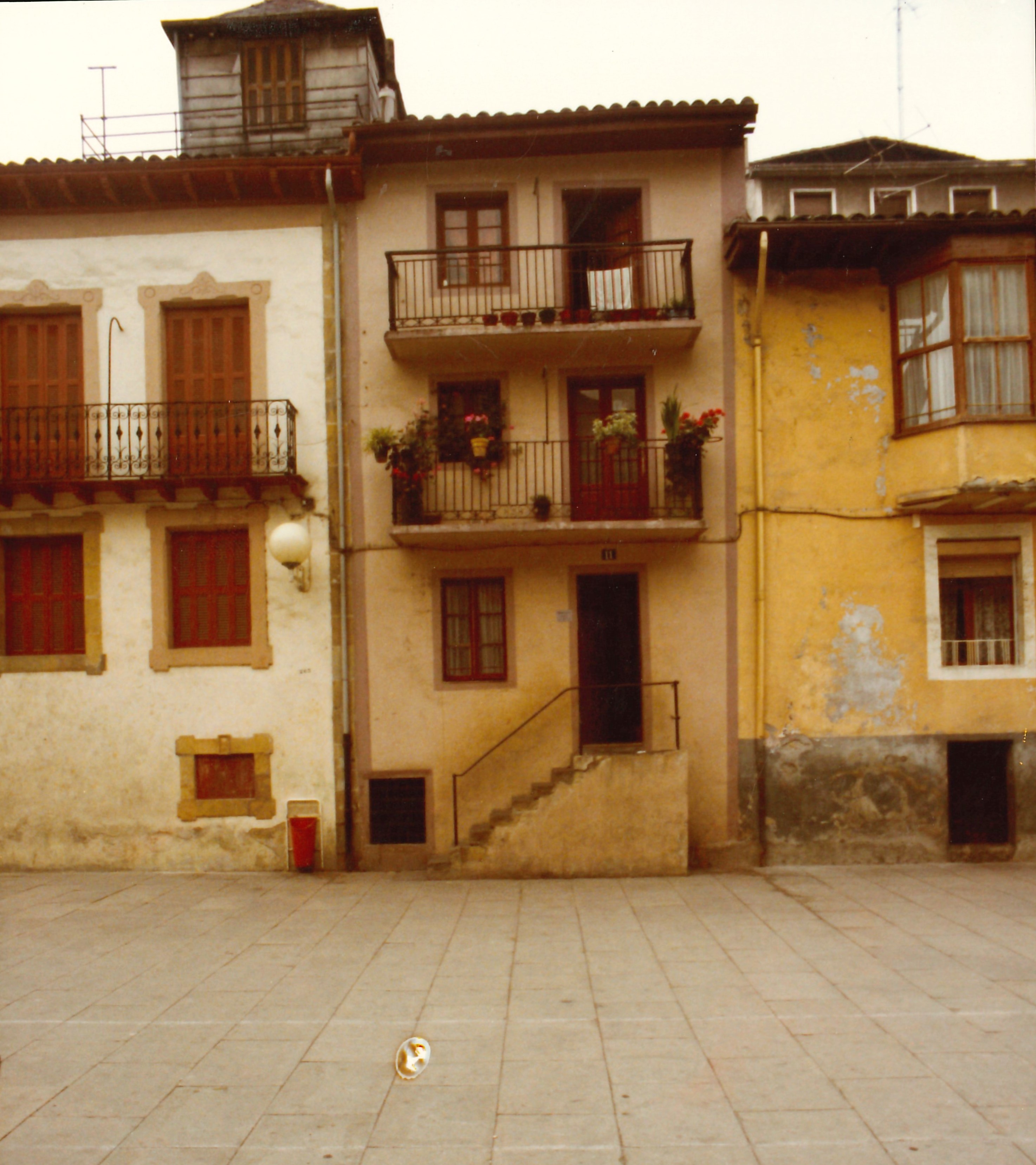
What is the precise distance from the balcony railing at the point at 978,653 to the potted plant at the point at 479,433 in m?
6.46

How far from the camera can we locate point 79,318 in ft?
41.2

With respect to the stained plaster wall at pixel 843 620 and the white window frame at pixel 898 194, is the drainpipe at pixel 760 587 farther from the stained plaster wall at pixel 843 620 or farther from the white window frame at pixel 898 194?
the white window frame at pixel 898 194

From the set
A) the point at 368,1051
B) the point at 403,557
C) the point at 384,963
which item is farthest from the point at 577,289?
the point at 368,1051

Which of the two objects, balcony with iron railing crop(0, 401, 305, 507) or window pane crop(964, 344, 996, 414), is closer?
window pane crop(964, 344, 996, 414)

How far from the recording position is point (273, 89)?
1439 cm

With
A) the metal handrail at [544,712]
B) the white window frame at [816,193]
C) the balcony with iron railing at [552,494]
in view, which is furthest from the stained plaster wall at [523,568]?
the white window frame at [816,193]

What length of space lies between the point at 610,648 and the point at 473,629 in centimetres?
185

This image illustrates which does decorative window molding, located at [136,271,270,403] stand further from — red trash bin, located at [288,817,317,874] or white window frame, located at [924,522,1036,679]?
white window frame, located at [924,522,1036,679]

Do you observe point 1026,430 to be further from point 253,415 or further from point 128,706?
point 128,706

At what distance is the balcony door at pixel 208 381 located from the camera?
40.0 ft

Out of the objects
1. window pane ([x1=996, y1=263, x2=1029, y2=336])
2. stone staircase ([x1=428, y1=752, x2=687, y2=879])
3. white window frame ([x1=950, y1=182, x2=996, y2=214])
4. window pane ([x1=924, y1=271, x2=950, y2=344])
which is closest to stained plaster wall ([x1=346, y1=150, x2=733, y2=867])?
stone staircase ([x1=428, y1=752, x2=687, y2=879])

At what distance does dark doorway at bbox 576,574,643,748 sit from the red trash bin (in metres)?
3.78

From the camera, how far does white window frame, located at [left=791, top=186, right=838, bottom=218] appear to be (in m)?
23.3

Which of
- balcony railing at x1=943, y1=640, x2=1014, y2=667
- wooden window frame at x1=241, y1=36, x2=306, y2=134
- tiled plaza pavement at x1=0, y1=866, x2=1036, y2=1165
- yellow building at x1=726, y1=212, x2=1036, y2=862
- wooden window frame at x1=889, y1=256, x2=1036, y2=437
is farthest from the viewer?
wooden window frame at x1=241, y1=36, x2=306, y2=134
